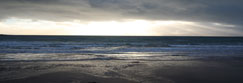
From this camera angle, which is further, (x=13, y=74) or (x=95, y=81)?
(x=13, y=74)

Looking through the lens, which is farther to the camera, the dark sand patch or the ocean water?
the ocean water

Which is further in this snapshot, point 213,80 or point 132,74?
point 132,74

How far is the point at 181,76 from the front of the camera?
8992mm

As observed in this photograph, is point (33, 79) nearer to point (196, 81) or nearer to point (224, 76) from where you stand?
point (196, 81)

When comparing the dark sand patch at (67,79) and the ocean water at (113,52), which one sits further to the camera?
the ocean water at (113,52)

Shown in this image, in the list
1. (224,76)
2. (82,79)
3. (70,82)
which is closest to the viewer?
(70,82)

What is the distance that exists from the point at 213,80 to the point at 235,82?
861 millimetres

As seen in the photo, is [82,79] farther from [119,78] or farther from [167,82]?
[167,82]

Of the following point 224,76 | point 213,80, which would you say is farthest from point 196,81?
point 224,76

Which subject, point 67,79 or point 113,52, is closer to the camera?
point 67,79

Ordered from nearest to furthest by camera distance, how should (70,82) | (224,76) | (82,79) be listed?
(70,82) < (82,79) < (224,76)

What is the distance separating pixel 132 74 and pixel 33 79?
4745 mm

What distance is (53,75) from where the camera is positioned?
29.6 ft

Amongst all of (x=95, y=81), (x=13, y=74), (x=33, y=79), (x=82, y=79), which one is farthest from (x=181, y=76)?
(x=13, y=74)
